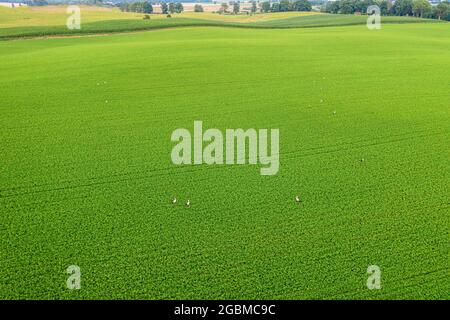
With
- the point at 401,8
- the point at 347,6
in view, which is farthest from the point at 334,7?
the point at 401,8

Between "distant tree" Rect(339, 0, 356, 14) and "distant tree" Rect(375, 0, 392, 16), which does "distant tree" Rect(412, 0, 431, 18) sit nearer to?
"distant tree" Rect(375, 0, 392, 16)

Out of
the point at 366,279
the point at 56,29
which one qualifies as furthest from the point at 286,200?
the point at 56,29

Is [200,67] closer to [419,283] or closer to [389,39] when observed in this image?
[419,283]

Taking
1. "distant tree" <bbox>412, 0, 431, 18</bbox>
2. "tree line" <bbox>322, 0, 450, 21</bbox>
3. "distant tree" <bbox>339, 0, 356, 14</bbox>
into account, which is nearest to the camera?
"tree line" <bbox>322, 0, 450, 21</bbox>

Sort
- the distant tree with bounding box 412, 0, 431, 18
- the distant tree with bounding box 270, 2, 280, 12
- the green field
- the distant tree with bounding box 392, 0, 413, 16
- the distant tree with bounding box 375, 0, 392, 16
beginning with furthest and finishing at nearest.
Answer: the distant tree with bounding box 270, 2, 280, 12, the distant tree with bounding box 375, 0, 392, 16, the distant tree with bounding box 392, 0, 413, 16, the distant tree with bounding box 412, 0, 431, 18, the green field

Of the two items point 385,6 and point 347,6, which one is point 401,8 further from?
point 347,6

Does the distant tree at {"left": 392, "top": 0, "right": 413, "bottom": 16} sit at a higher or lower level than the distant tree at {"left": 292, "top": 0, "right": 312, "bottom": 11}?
lower

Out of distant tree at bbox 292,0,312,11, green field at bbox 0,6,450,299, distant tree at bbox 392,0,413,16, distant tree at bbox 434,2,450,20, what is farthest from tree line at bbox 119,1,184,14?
green field at bbox 0,6,450,299

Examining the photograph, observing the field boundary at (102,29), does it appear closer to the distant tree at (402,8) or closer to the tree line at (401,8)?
the tree line at (401,8)
